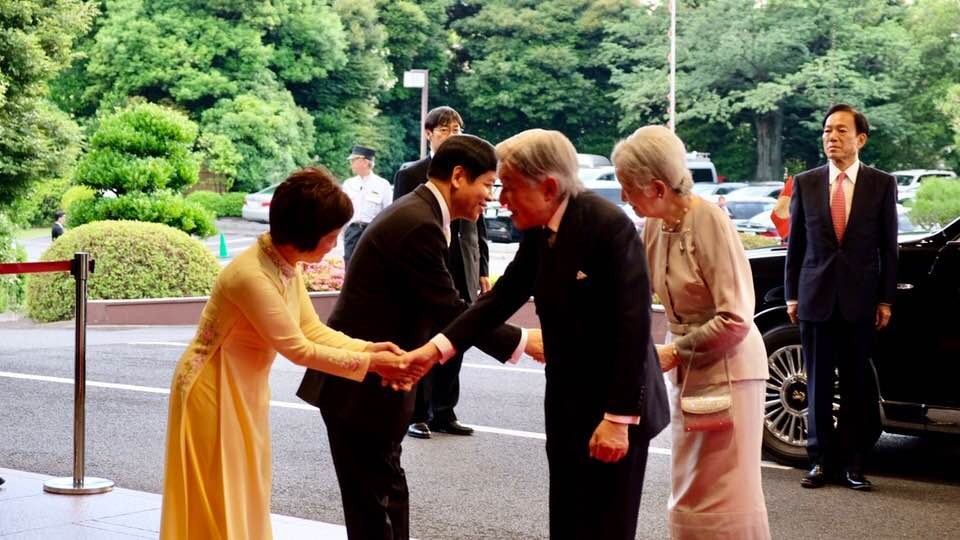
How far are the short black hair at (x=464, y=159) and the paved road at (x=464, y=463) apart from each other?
2.22m

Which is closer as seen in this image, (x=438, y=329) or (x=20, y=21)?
(x=438, y=329)

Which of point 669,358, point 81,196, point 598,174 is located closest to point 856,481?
point 669,358

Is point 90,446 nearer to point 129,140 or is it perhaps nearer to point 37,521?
point 37,521

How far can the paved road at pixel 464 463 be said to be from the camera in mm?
7043

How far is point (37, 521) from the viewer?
6727 mm

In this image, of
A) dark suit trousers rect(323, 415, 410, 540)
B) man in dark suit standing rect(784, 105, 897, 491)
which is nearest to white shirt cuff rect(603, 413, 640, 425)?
dark suit trousers rect(323, 415, 410, 540)

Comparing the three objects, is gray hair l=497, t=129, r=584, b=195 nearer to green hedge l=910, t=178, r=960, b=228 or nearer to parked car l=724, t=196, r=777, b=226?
green hedge l=910, t=178, r=960, b=228

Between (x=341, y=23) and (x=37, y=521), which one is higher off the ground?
(x=341, y=23)

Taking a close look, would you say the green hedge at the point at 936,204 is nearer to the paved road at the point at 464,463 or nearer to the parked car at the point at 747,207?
the parked car at the point at 747,207

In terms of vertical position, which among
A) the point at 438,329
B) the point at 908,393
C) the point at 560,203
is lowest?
the point at 908,393

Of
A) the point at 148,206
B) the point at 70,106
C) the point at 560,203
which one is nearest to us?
the point at 560,203

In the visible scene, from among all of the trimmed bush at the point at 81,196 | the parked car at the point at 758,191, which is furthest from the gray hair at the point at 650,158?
the parked car at the point at 758,191

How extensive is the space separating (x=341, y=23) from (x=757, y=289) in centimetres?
4437

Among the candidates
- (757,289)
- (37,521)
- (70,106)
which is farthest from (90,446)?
(70,106)
